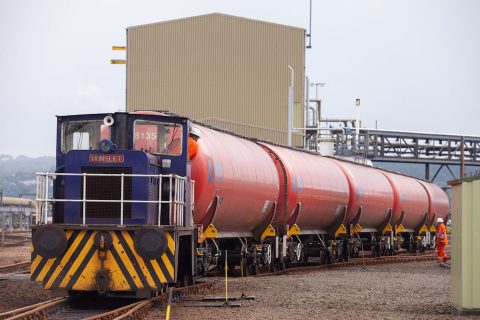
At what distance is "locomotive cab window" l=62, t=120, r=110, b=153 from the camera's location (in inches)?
602

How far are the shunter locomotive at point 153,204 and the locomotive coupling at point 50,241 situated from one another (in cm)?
2

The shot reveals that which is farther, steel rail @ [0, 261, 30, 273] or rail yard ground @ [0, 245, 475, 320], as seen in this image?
steel rail @ [0, 261, 30, 273]

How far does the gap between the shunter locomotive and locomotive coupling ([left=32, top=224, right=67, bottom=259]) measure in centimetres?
2

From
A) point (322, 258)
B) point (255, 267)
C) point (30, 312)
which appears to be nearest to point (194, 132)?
point (30, 312)

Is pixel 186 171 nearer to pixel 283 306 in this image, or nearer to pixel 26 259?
pixel 283 306

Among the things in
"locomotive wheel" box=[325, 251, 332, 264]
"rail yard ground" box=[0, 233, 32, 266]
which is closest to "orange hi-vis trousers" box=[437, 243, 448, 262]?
"locomotive wheel" box=[325, 251, 332, 264]

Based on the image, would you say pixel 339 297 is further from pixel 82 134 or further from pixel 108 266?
pixel 82 134

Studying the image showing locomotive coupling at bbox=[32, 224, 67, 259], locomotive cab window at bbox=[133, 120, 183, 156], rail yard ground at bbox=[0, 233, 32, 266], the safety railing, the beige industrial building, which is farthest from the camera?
the beige industrial building

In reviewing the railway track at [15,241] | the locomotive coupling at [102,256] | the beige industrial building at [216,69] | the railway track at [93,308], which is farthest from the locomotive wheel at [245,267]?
the beige industrial building at [216,69]

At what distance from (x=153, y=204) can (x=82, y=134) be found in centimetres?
195

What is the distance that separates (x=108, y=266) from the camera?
45.9 ft

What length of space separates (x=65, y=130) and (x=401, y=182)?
23.9 meters

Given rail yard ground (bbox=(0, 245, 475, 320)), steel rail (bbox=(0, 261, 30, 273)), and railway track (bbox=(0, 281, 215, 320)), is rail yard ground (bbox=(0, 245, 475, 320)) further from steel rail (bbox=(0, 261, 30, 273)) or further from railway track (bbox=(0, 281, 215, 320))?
steel rail (bbox=(0, 261, 30, 273))

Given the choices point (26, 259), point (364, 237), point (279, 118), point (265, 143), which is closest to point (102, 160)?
point (265, 143)
